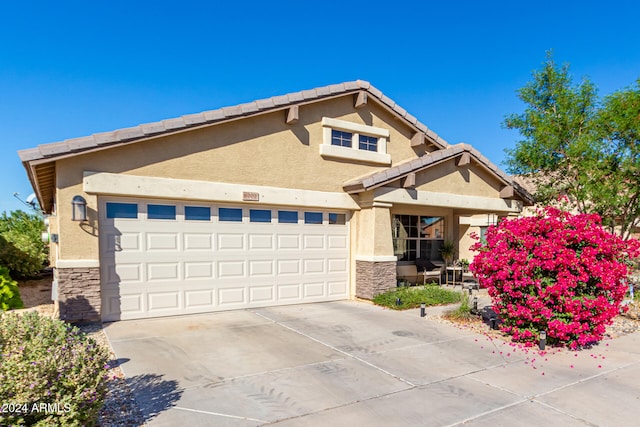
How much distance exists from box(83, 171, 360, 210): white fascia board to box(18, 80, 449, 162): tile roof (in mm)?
676

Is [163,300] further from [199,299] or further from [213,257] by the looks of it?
[213,257]

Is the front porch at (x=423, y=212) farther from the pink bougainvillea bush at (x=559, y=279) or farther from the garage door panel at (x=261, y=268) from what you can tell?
the pink bougainvillea bush at (x=559, y=279)

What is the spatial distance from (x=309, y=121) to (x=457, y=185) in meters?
5.46

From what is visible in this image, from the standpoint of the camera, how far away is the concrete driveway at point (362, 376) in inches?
168

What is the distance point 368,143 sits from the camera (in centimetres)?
1205

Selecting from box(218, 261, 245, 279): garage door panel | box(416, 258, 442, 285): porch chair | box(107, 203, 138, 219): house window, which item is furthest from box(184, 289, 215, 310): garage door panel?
box(416, 258, 442, 285): porch chair

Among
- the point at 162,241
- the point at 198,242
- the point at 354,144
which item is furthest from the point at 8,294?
the point at 354,144

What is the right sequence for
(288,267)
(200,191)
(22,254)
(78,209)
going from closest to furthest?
1. (78,209)
2. (200,191)
3. (288,267)
4. (22,254)

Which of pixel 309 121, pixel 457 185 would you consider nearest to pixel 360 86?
pixel 309 121

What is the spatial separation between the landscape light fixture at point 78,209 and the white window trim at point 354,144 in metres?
6.05

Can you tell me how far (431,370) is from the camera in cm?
566

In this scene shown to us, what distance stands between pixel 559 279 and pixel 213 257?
7469 mm

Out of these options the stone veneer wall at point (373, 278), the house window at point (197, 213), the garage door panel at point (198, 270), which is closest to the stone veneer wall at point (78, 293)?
the garage door panel at point (198, 270)

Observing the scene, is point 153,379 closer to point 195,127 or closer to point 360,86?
point 195,127
